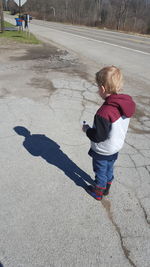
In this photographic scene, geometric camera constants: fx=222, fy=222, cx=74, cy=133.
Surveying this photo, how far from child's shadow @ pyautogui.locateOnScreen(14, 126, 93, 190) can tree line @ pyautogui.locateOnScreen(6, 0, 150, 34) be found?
2888cm

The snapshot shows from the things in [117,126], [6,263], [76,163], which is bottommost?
[6,263]

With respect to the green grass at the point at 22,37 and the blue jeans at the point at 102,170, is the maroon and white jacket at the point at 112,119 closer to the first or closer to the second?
the blue jeans at the point at 102,170

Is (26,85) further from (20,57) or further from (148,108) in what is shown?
(20,57)

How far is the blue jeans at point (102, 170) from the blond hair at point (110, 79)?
0.78 m

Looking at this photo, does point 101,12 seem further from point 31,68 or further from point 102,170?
point 102,170

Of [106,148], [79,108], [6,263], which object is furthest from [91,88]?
[6,263]

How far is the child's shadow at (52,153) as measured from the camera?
292 centimetres

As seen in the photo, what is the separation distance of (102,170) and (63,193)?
22.3 inches

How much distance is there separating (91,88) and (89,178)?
372cm

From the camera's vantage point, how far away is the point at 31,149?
3.39m

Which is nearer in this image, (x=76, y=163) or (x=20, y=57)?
(x=76, y=163)

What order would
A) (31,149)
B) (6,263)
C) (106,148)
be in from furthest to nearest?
(31,149) → (106,148) → (6,263)

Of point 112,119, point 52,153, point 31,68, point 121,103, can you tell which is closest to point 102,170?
point 112,119

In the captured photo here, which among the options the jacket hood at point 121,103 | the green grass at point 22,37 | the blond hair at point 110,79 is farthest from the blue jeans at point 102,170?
the green grass at point 22,37
